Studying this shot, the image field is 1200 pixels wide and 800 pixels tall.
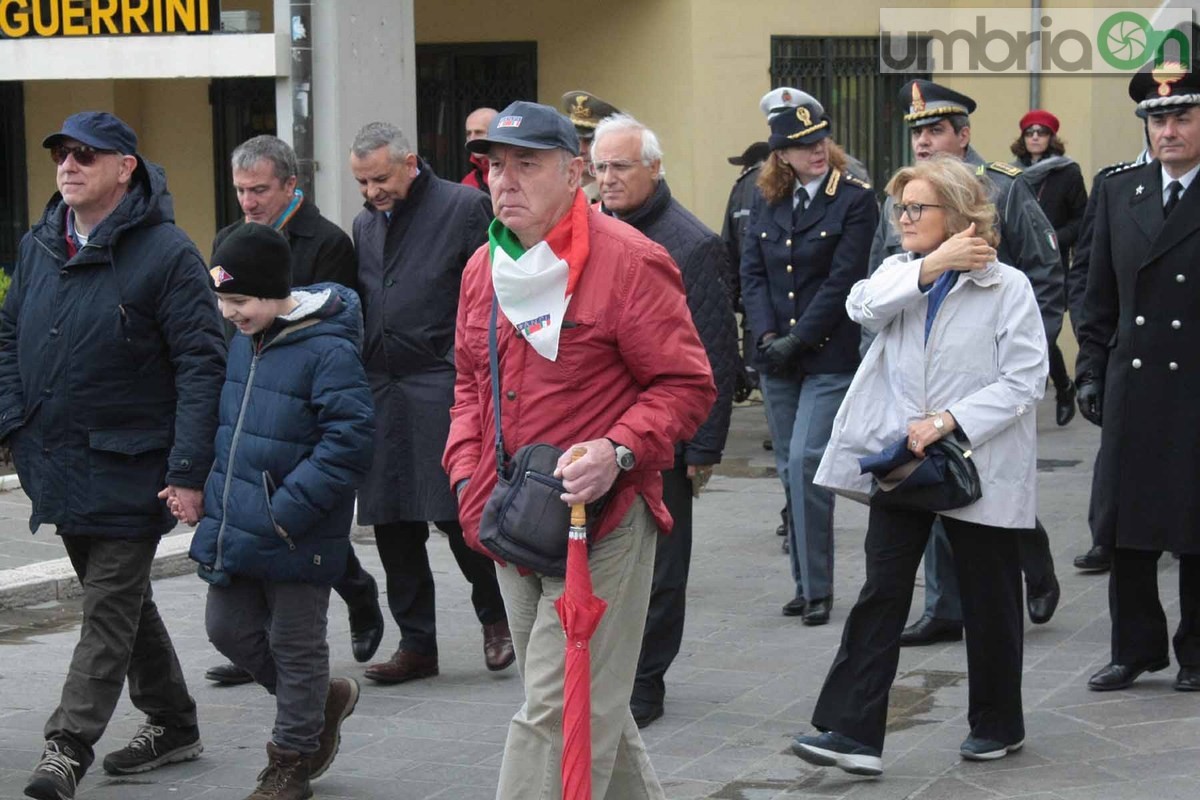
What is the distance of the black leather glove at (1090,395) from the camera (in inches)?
273

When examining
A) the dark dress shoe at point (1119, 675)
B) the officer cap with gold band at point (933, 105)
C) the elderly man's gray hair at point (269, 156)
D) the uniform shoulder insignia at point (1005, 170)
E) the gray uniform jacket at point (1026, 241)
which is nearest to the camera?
the dark dress shoe at point (1119, 675)

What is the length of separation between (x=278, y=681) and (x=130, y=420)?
0.90 meters

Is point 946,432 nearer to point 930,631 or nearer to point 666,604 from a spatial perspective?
point 666,604

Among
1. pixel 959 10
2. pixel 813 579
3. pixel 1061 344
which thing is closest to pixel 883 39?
pixel 959 10

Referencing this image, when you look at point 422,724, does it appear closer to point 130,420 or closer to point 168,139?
point 130,420

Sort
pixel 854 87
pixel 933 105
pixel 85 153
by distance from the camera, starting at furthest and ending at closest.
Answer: pixel 854 87
pixel 933 105
pixel 85 153

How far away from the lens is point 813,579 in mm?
7805

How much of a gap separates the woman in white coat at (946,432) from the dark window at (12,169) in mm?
11259

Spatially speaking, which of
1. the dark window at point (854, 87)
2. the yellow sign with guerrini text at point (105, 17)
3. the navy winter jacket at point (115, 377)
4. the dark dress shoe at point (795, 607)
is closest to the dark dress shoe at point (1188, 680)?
the dark dress shoe at point (795, 607)

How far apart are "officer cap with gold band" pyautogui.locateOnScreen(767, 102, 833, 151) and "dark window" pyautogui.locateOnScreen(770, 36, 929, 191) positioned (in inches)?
283

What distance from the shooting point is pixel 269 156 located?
6887mm

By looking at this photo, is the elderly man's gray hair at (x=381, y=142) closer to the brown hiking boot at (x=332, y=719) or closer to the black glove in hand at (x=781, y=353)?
the black glove in hand at (x=781, y=353)

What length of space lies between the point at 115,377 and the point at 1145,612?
141 inches

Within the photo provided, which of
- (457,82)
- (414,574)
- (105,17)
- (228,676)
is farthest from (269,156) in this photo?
(457,82)
